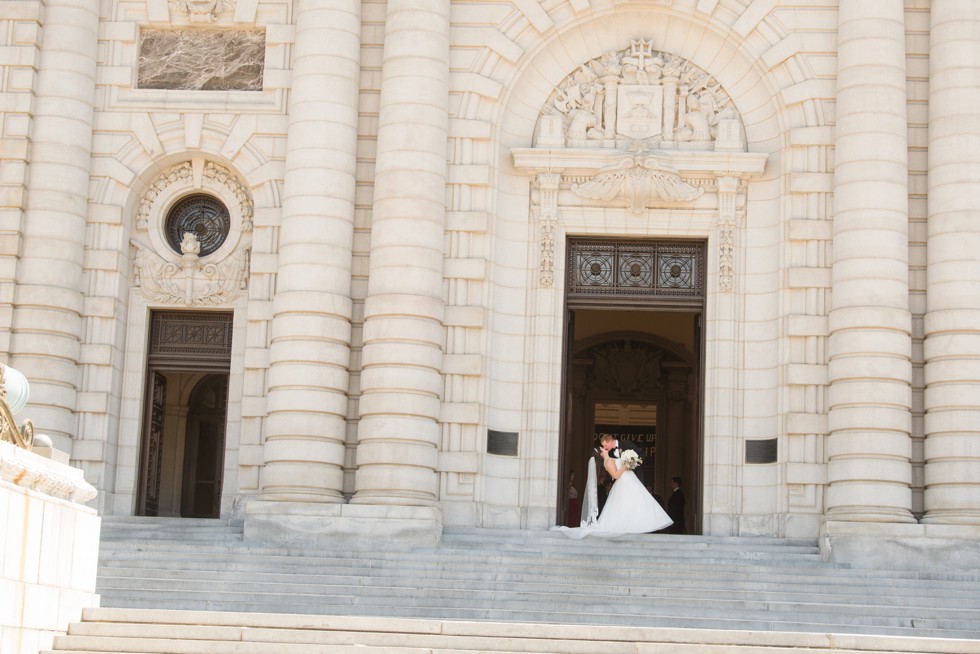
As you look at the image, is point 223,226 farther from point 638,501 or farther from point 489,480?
point 638,501

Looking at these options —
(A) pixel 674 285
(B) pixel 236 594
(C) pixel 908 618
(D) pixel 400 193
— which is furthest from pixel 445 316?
(C) pixel 908 618

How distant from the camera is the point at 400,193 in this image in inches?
1025

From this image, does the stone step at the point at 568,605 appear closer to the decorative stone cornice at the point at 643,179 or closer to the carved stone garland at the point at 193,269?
the decorative stone cornice at the point at 643,179

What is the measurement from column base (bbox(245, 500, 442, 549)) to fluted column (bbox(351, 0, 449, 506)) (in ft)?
1.54

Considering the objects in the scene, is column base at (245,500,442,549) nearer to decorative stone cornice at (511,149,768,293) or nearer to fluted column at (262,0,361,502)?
fluted column at (262,0,361,502)

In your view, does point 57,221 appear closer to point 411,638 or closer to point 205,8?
point 205,8

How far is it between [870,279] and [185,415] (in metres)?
15.5

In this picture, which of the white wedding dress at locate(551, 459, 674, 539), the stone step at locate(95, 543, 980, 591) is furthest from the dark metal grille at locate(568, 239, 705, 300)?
the stone step at locate(95, 543, 980, 591)

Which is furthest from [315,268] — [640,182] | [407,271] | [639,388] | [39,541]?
[639,388]

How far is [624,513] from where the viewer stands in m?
25.6

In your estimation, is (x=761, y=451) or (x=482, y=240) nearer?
(x=761, y=451)

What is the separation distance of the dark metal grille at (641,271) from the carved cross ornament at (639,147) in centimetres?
54

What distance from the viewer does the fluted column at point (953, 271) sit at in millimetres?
24859

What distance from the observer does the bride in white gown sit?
25391mm
